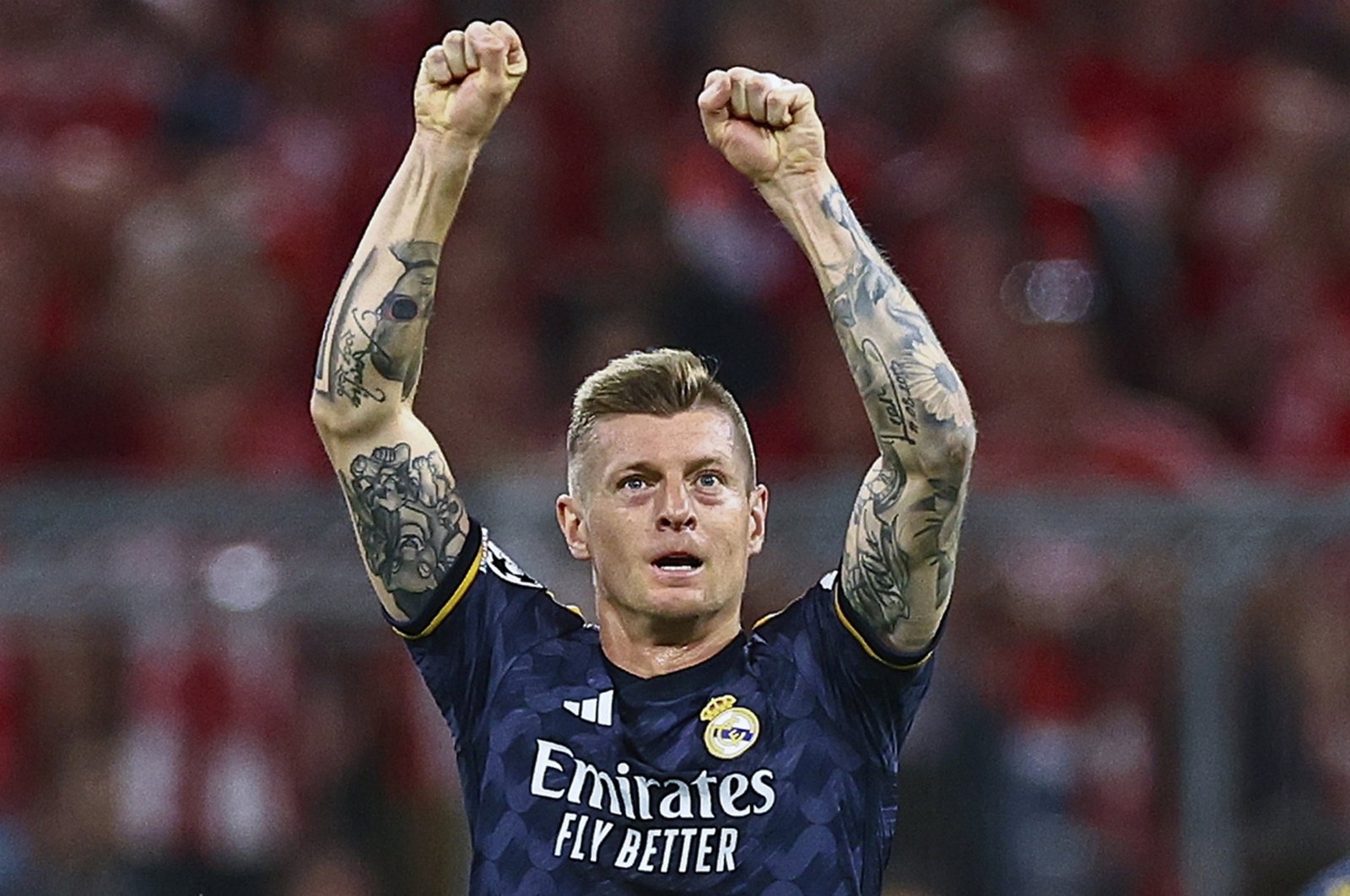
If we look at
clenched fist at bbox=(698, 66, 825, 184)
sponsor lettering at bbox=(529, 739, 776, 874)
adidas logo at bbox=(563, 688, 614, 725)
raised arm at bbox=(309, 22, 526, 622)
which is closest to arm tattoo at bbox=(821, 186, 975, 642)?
clenched fist at bbox=(698, 66, 825, 184)

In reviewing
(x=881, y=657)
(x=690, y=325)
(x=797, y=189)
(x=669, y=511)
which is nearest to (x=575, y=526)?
(x=669, y=511)

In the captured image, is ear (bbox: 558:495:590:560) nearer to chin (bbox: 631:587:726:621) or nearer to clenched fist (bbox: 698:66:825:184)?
chin (bbox: 631:587:726:621)

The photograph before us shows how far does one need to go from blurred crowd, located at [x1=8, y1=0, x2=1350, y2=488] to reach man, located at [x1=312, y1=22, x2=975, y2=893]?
3.79 metres

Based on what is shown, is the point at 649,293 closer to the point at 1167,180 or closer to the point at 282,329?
the point at 282,329

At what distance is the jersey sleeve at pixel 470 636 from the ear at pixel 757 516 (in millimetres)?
431

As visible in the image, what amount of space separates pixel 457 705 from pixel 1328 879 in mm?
2786

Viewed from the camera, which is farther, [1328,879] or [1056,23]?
[1056,23]

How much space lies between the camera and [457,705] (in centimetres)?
481

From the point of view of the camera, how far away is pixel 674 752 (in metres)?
4.62

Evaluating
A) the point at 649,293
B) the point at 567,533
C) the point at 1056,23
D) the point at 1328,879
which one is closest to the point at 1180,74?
the point at 1056,23

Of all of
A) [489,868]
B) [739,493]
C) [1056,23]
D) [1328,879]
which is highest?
[1056,23]

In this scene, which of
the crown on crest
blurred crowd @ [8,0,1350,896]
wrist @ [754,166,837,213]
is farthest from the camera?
blurred crowd @ [8,0,1350,896]

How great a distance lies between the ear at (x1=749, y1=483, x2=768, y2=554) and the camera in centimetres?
475

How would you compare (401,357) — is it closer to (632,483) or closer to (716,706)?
(632,483)
